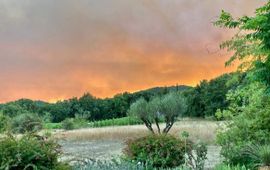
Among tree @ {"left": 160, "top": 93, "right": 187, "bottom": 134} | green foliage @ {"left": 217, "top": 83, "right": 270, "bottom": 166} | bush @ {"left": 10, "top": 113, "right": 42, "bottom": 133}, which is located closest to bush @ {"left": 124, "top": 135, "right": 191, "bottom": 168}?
green foliage @ {"left": 217, "top": 83, "right": 270, "bottom": 166}

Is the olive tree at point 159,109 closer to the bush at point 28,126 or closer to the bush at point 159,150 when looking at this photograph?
the bush at point 28,126

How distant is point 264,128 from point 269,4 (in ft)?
14.1

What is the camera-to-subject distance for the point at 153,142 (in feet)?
41.9

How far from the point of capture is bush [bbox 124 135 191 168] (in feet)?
41.1

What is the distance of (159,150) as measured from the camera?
12.7 m

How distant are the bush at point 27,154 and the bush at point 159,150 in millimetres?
4383

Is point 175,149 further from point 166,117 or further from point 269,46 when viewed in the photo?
point 166,117

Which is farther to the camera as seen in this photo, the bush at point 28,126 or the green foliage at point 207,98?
the green foliage at point 207,98

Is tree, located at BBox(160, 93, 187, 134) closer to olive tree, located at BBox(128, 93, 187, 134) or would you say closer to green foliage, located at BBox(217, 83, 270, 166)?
olive tree, located at BBox(128, 93, 187, 134)

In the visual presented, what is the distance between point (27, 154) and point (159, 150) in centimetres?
525

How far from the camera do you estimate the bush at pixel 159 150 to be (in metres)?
12.5

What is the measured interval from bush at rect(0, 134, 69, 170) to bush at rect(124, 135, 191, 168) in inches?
173

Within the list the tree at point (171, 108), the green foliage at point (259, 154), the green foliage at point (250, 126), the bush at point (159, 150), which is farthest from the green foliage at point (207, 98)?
the green foliage at point (259, 154)

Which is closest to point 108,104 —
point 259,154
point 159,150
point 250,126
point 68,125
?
point 68,125
